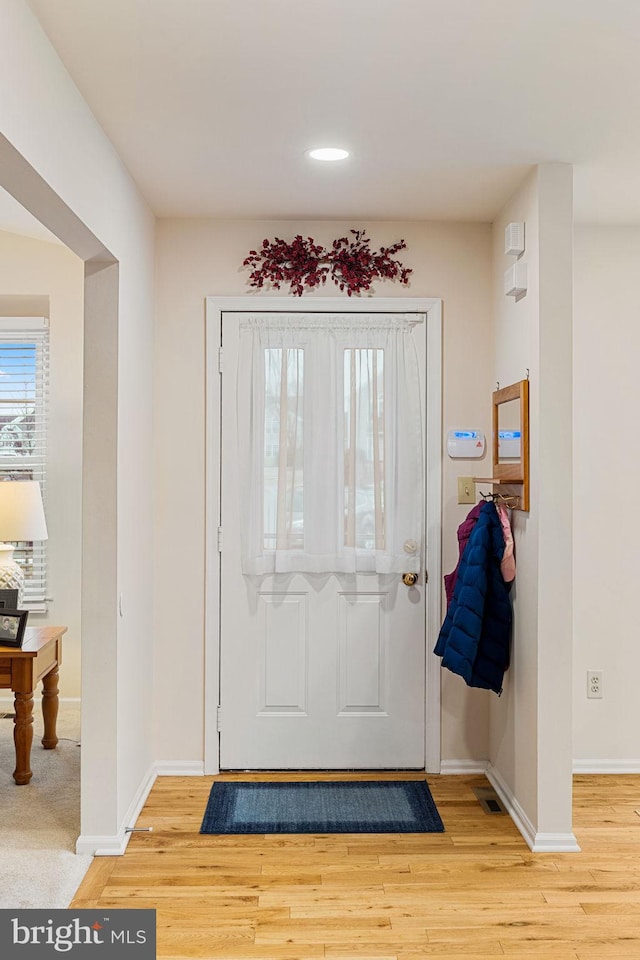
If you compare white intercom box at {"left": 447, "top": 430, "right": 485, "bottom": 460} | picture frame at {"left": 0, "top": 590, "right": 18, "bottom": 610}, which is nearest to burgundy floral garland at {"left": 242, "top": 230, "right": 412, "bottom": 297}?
white intercom box at {"left": 447, "top": 430, "right": 485, "bottom": 460}

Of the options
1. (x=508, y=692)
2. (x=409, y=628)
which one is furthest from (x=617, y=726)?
(x=409, y=628)

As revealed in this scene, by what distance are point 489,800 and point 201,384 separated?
2.23 m

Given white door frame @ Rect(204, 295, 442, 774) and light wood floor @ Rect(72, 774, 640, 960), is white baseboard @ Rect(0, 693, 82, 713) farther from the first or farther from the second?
light wood floor @ Rect(72, 774, 640, 960)

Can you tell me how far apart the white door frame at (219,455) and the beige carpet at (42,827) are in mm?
684

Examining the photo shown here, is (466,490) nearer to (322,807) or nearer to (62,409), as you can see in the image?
(322,807)

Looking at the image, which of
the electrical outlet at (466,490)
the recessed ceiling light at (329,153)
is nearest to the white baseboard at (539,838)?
the electrical outlet at (466,490)

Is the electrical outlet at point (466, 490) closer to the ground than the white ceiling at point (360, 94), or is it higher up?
closer to the ground

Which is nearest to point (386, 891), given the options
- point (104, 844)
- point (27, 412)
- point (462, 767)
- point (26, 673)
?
point (104, 844)

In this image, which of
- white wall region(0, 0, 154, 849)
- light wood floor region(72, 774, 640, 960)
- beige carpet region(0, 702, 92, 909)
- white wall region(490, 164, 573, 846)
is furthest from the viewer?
white wall region(490, 164, 573, 846)

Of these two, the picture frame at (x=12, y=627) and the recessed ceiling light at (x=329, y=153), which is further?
the picture frame at (x=12, y=627)

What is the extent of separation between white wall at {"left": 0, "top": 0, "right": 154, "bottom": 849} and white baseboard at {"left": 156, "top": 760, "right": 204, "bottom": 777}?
0.32ft

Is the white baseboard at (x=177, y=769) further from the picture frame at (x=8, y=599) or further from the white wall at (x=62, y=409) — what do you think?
the white wall at (x=62, y=409)

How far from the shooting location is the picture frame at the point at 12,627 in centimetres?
363

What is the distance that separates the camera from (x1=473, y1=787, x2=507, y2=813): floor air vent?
11.6ft
